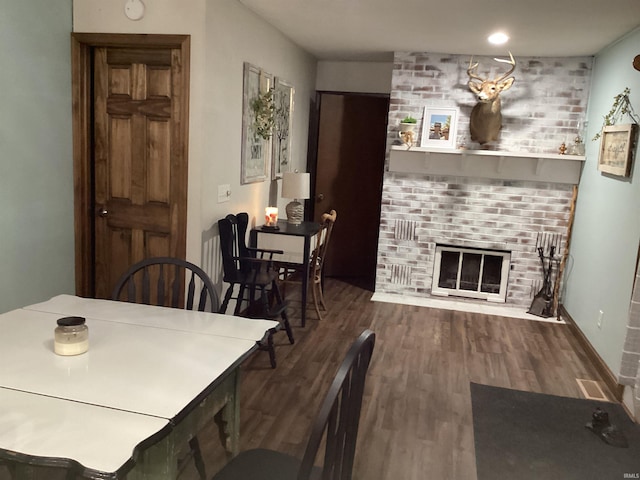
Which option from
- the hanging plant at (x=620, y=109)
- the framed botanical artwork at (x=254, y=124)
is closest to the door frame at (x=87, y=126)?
the framed botanical artwork at (x=254, y=124)

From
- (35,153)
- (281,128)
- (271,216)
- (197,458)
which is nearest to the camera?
(197,458)

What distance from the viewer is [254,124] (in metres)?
4.31

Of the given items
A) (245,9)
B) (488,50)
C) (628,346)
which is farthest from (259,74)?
(628,346)

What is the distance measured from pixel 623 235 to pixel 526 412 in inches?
54.5

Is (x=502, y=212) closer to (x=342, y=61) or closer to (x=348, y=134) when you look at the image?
(x=348, y=134)

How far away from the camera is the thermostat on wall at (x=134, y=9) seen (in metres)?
3.35

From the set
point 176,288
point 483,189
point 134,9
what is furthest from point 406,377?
point 134,9

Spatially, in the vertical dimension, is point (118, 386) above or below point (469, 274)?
above

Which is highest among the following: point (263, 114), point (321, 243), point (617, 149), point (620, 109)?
point (620, 109)

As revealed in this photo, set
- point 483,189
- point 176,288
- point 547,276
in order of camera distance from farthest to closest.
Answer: point 483,189
point 547,276
point 176,288

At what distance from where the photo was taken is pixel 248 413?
114 inches

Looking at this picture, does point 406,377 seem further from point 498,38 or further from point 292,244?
point 498,38

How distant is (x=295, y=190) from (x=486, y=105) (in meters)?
1.91

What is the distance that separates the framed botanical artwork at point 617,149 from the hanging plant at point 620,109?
72mm
